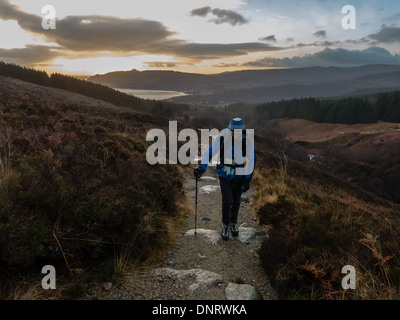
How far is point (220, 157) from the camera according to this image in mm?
5652

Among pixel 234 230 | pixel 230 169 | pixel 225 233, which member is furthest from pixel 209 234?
pixel 230 169

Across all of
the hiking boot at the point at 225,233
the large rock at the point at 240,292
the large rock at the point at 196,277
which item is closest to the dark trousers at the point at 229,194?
the hiking boot at the point at 225,233

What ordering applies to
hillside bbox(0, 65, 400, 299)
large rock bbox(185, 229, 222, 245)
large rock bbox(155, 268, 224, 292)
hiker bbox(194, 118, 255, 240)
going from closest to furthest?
1. hillside bbox(0, 65, 400, 299)
2. large rock bbox(155, 268, 224, 292)
3. hiker bbox(194, 118, 255, 240)
4. large rock bbox(185, 229, 222, 245)

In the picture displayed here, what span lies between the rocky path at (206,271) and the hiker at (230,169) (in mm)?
502

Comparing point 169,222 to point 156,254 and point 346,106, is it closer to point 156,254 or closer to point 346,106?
point 156,254

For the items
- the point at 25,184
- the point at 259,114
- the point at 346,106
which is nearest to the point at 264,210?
the point at 25,184

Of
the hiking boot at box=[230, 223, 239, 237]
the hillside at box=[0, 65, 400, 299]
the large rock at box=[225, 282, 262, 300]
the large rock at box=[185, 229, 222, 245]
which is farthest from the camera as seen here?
the hiking boot at box=[230, 223, 239, 237]

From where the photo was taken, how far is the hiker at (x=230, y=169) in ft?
18.0

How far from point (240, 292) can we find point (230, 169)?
2448 millimetres

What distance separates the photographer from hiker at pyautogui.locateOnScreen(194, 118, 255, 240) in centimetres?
549

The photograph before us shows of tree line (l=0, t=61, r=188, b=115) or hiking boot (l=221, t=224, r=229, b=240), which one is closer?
hiking boot (l=221, t=224, r=229, b=240)

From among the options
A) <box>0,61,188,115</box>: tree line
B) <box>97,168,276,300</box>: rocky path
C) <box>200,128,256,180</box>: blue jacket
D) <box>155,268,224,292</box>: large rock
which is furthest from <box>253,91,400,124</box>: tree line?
<box>155,268,224,292</box>: large rock

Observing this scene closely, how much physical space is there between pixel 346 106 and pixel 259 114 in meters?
46.1

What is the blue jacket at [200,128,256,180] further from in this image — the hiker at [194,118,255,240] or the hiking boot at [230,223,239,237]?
the hiking boot at [230,223,239,237]
